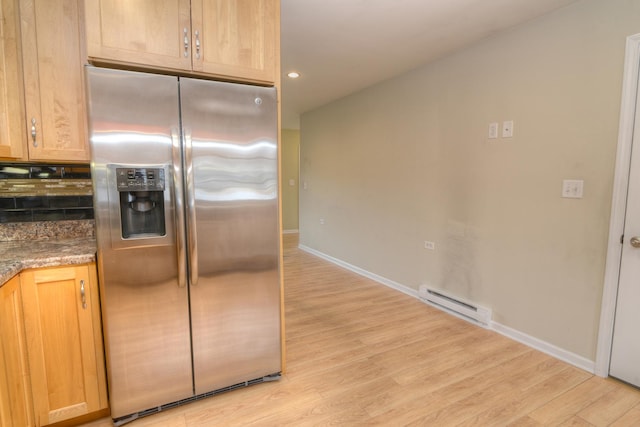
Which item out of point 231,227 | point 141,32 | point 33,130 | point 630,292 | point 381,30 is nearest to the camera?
point 141,32

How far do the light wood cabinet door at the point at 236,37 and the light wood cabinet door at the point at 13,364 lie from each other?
1.34m

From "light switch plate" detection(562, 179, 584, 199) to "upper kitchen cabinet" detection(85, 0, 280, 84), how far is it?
2098 mm

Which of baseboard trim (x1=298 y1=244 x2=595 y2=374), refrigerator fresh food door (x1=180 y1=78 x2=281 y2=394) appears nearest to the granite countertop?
refrigerator fresh food door (x1=180 y1=78 x2=281 y2=394)

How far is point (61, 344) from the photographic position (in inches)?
60.4

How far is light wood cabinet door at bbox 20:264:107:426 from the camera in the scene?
147 cm

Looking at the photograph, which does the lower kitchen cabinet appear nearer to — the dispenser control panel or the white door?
the dispenser control panel

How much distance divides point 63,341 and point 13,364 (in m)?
0.19

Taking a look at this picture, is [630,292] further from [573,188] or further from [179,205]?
[179,205]

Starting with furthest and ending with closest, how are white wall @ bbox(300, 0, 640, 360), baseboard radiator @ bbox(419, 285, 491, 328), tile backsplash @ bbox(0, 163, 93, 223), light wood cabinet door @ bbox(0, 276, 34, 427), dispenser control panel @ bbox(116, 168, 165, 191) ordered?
Answer: baseboard radiator @ bbox(419, 285, 491, 328) → white wall @ bbox(300, 0, 640, 360) → tile backsplash @ bbox(0, 163, 93, 223) → dispenser control panel @ bbox(116, 168, 165, 191) → light wood cabinet door @ bbox(0, 276, 34, 427)

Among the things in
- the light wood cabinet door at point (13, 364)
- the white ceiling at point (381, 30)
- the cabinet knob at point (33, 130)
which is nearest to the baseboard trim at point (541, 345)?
the white ceiling at point (381, 30)

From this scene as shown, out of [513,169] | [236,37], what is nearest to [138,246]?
[236,37]

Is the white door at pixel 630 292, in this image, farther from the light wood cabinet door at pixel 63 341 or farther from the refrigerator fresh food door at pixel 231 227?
the light wood cabinet door at pixel 63 341

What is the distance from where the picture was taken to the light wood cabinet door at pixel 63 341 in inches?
57.8

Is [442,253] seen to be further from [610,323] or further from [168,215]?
[168,215]
